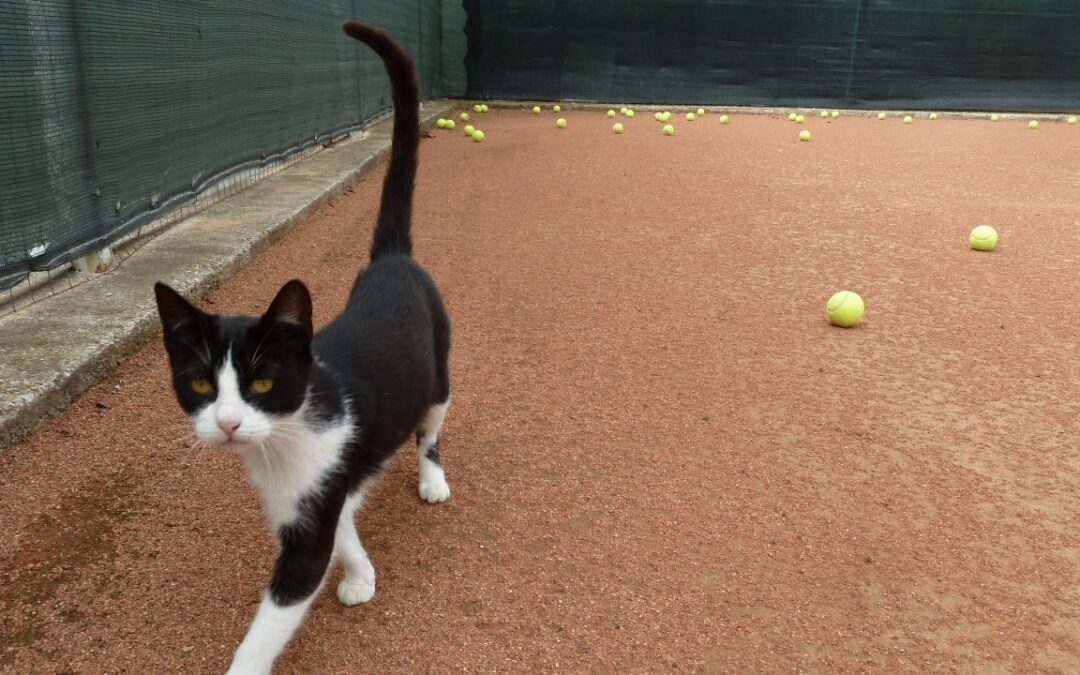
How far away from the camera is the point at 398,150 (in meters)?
2.87

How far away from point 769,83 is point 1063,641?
16.8 metres

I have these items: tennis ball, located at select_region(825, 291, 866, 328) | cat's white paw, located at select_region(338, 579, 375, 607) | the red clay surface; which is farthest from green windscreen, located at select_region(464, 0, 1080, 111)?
cat's white paw, located at select_region(338, 579, 375, 607)

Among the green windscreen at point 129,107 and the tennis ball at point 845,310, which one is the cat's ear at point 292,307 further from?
the tennis ball at point 845,310

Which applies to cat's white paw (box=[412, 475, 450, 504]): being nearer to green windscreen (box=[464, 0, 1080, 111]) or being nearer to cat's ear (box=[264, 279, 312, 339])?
cat's ear (box=[264, 279, 312, 339])

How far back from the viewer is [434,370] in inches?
106

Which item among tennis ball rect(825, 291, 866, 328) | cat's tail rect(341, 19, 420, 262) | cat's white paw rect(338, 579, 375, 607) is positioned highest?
cat's tail rect(341, 19, 420, 262)

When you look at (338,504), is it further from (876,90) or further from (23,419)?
(876,90)

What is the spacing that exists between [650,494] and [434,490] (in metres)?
0.78

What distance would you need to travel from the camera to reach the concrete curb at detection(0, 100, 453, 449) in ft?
10.4

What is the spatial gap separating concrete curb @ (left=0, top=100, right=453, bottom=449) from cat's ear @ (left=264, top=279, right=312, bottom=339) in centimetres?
171

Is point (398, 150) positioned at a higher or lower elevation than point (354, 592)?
higher

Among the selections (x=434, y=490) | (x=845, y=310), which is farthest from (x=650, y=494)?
(x=845, y=310)

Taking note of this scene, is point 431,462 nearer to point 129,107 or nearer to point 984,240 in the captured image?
point 129,107

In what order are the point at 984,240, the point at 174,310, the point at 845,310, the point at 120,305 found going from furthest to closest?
the point at 984,240, the point at 845,310, the point at 120,305, the point at 174,310
